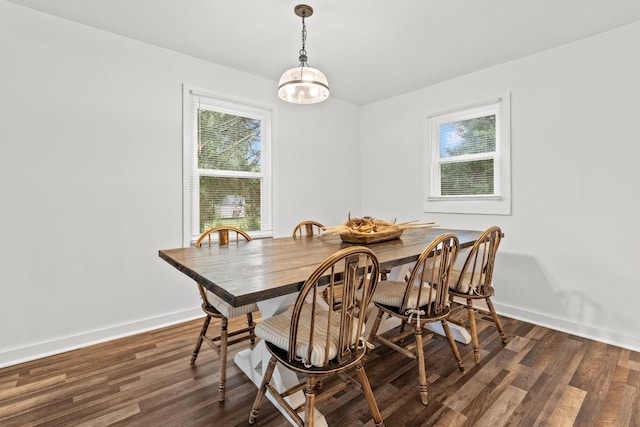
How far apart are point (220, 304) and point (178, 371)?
0.62 meters

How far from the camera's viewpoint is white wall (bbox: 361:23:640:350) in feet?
7.72

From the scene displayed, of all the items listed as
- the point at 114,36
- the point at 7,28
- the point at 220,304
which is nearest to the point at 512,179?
the point at 220,304

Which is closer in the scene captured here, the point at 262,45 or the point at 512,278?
the point at 262,45

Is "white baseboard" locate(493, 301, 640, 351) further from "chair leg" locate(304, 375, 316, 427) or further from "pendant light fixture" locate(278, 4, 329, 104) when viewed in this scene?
"pendant light fixture" locate(278, 4, 329, 104)

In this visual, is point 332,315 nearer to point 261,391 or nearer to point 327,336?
point 327,336

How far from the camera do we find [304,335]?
1.39 meters

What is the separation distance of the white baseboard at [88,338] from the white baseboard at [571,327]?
2.92 meters

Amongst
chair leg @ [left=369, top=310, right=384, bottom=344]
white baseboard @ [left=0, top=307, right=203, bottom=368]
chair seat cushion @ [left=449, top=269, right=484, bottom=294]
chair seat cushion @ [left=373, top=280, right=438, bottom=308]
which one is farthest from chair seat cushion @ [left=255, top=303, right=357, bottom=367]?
white baseboard @ [left=0, top=307, right=203, bottom=368]

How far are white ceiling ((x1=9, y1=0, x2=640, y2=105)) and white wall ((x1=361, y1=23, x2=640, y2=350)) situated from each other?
0.70 feet

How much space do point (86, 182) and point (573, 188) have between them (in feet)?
12.6

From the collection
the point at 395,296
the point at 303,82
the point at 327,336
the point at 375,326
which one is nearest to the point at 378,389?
the point at 375,326

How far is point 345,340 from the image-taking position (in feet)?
4.29

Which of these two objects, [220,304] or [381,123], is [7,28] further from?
[381,123]

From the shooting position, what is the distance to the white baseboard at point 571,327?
2350 mm
